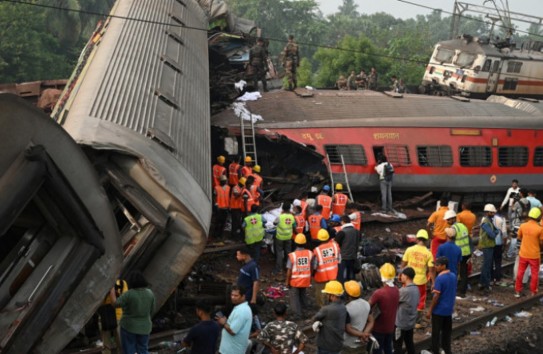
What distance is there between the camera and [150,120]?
10.4 metres

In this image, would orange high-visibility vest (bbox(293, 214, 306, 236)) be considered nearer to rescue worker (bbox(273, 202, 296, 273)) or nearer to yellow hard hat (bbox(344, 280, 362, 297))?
rescue worker (bbox(273, 202, 296, 273))

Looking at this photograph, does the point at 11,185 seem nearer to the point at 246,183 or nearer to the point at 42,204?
the point at 42,204

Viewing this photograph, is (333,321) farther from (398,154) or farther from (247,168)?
(398,154)

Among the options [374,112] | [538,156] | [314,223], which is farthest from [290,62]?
[314,223]

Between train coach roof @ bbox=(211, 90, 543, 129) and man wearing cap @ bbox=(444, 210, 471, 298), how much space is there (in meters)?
6.59

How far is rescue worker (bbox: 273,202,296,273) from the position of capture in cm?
1410

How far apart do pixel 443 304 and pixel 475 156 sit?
11402mm

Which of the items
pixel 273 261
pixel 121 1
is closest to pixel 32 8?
pixel 121 1

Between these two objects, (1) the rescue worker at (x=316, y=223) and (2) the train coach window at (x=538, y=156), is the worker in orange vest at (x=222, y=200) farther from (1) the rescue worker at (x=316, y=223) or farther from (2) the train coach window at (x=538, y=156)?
(2) the train coach window at (x=538, y=156)

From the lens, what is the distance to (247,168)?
54.1 feet

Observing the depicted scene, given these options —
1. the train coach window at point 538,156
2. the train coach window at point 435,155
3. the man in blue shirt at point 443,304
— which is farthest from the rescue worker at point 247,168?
the train coach window at point 538,156

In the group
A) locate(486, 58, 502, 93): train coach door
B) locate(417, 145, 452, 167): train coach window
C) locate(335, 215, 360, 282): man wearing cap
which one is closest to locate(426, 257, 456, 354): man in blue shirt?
locate(335, 215, 360, 282): man wearing cap

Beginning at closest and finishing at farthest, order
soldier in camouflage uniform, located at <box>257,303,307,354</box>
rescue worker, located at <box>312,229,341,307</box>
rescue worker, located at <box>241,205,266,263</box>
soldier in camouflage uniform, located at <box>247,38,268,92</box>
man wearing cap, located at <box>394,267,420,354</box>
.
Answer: soldier in camouflage uniform, located at <box>257,303,307,354</box> < man wearing cap, located at <box>394,267,420,354</box> < rescue worker, located at <box>312,229,341,307</box> < rescue worker, located at <box>241,205,266,263</box> < soldier in camouflage uniform, located at <box>247,38,268,92</box>

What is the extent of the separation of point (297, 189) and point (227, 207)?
3.39 m
